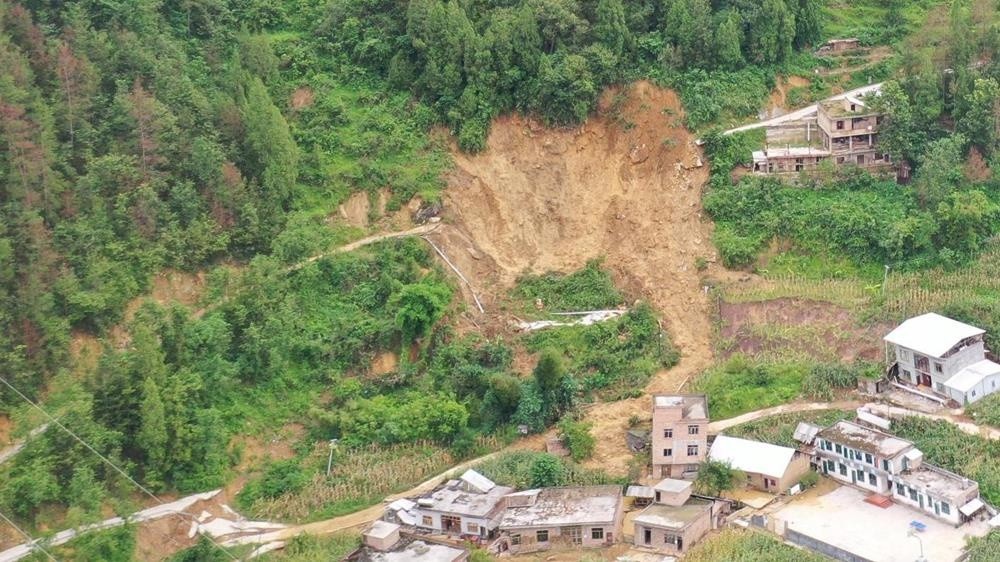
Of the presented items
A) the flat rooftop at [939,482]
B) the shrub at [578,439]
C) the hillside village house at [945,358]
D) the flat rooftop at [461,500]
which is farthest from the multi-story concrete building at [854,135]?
Answer: the flat rooftop at [461,500]

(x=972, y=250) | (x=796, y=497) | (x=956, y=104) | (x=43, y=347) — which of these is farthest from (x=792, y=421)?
(x=43, y=347)

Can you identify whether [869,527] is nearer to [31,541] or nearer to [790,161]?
[790,161]

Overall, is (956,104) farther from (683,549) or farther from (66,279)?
(66,279)

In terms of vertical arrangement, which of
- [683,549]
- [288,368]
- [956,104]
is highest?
[956,104]

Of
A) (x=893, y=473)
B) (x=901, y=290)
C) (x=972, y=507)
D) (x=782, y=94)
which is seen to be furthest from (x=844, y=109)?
(x=972, y=507)

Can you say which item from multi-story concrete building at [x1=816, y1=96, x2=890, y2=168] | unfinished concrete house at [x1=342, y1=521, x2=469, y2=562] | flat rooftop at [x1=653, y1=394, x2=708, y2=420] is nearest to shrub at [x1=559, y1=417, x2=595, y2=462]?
flat rooftop at [x1=653, y1=394, x2=708, y2=420]

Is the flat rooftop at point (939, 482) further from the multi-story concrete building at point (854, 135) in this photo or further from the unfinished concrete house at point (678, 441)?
the multi-story concrete building at point (854, 135)

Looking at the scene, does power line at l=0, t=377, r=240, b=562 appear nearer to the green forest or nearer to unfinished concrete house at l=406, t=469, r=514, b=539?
the green forest

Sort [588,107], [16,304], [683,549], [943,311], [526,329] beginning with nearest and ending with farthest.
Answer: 1. [683,549]
2. [16,304]
3. [943,311]
4. [526,329]
5. [588,107]
